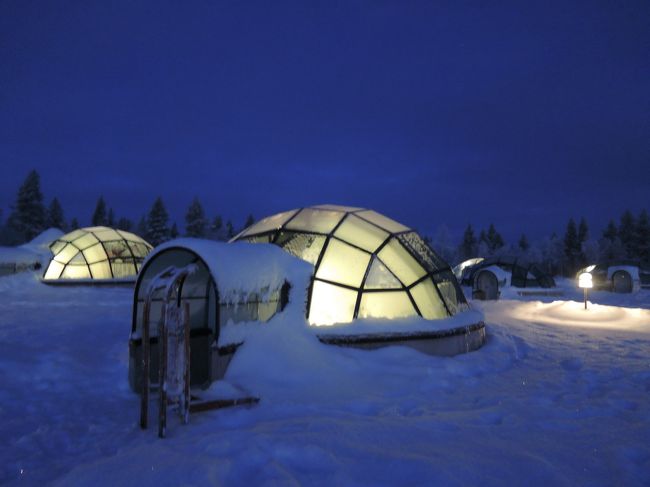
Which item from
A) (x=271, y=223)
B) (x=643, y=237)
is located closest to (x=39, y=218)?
(x=271, y=223)

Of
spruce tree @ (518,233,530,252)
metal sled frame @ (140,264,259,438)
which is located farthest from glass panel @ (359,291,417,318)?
spruce tree @ (518,233,530,252)

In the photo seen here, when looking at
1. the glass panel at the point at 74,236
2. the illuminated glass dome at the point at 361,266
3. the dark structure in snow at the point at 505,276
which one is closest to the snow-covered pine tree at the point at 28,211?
the glass panel at the point at 74,236

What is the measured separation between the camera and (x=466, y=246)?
79.1m

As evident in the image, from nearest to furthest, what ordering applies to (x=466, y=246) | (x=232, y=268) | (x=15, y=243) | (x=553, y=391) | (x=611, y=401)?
1. (x=611, y=401)
2. (x=553, y=391)
3. (x=232, y=268)
4. (x=15, y=243)
5. (x=466, y=246)

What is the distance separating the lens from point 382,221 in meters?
9.74

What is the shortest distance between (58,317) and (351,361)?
996cm

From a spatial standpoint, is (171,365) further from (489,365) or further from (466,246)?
(466,246)

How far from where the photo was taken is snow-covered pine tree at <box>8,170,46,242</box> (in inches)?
1809

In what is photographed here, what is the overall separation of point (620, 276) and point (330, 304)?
32831 mm

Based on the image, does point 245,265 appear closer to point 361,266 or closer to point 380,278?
point 361,266

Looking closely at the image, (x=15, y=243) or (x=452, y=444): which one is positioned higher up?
(x=15, y=243)

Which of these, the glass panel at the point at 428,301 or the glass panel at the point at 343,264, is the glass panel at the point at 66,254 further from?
the glass panel at the point at 428,301

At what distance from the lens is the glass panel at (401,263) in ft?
27.0

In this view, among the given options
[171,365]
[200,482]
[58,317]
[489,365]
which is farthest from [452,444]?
[58,317]
